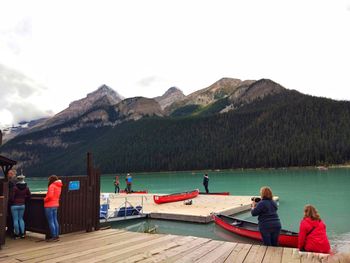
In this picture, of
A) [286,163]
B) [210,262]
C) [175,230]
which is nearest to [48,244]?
[210,262]

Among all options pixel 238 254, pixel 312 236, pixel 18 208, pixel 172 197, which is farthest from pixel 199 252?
pixel 172 197

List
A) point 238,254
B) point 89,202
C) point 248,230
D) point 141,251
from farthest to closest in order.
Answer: point 248,230 < point 89,202 < point 141,251 < point 238,254

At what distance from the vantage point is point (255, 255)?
7.97 meters

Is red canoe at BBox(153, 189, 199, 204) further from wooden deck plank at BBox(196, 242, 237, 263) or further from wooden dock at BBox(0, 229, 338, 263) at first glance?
wooden deck plank at BBox(196, 242, 237, 263)

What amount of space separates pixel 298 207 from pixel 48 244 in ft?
91.7

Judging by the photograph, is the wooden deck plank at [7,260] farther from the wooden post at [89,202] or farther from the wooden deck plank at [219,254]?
the wooden deck plank at [219,254]

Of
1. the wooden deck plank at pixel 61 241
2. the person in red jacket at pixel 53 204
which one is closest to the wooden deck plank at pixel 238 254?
the wooden deck plank at pixel 61 241

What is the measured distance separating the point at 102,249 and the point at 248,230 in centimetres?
1016

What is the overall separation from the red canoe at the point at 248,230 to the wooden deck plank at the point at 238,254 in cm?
610

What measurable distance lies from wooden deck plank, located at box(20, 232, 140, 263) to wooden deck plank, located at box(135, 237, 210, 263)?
189 cm

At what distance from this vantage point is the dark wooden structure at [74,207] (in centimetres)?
1069

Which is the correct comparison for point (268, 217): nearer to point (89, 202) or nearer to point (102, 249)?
point (102, 249)

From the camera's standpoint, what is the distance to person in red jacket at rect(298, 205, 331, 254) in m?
8.16

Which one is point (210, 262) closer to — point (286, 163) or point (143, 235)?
point (143, 235)
